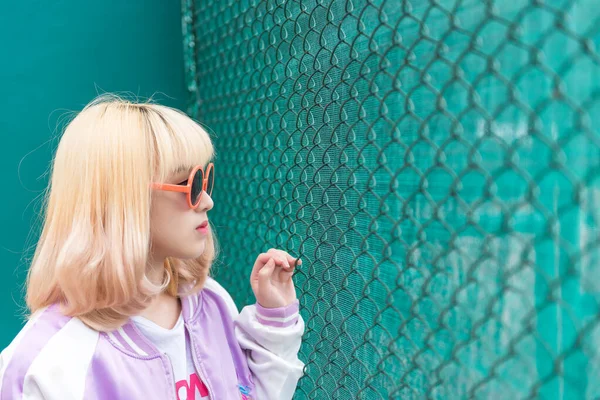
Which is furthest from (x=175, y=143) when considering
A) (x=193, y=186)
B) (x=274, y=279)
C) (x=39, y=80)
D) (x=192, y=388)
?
(x=39, y=80)

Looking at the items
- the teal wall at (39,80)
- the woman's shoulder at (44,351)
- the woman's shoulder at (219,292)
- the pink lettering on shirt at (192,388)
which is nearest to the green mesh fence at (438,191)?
the woman's shoulder at (219,292)

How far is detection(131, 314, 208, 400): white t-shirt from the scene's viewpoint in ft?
3.82

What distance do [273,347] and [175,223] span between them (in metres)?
0.36

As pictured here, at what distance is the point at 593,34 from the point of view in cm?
88

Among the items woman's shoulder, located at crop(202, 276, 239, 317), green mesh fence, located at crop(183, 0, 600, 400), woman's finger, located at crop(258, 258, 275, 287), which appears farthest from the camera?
woman's shoulder, located at crop(202, 276, 239, 317)

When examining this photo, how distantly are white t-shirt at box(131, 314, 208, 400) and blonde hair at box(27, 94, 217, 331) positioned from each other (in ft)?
0.15

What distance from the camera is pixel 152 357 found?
1.14 m

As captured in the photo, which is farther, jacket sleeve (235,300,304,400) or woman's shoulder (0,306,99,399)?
jacket sleeve (235,300,304,400)

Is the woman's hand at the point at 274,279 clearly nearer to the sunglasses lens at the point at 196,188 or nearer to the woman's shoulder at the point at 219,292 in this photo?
the woman's shoulder at the point at 219,292

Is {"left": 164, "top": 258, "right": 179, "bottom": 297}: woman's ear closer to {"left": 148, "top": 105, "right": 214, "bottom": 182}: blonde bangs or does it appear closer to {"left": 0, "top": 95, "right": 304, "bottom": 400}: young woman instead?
{"left": 0, "top": 95, "right": 304, "bottom": 400}: young woman

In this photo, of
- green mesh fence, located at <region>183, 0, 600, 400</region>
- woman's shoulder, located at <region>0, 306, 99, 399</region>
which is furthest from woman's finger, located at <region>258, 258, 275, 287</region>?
woman's shoulder, located at <region>0, 306, 99, 399</region>

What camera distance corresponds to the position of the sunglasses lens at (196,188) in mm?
1138

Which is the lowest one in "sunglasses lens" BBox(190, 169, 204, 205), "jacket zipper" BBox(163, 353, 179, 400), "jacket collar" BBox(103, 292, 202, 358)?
"jacket zipper" BBox(163, 353, 179, 400)

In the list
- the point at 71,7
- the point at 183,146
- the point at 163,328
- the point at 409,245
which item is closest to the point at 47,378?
the point at 163,328
